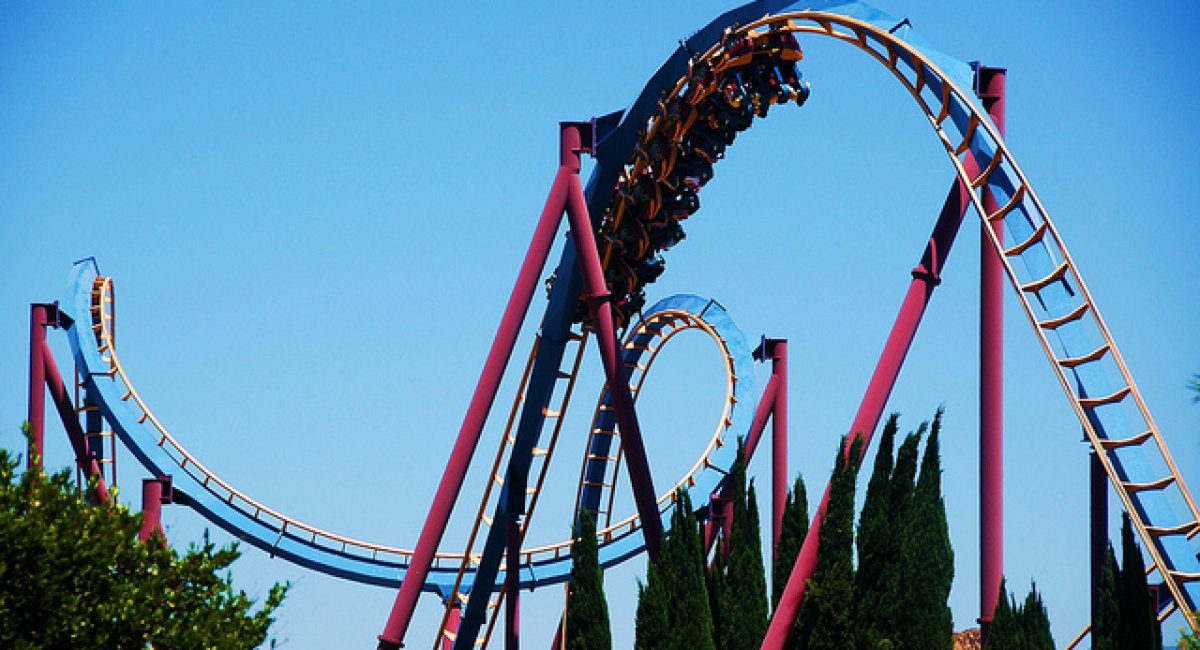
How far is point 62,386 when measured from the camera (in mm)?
24219

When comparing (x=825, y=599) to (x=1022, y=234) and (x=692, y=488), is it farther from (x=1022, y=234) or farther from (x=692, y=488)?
(x=692, y=488)

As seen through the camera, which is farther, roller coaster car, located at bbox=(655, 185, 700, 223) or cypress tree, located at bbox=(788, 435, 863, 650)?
roller coaster car, located at bbox=(655, 185, 700, 223)

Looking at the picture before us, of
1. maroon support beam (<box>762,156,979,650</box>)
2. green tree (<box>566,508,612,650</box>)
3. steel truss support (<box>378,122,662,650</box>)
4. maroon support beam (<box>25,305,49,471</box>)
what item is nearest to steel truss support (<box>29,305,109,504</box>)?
maroon support beam (<box>25,305,49,471</box>)

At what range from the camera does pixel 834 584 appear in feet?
50.8

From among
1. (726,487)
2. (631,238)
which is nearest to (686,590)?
(631,238)

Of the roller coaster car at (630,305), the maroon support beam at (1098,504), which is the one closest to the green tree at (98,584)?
the maroon support beam at (1098,504)

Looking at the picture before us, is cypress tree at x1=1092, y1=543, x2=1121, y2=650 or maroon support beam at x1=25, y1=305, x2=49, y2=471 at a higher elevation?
maroon support beam at x1=25, y1=305, x2=49, y2=471

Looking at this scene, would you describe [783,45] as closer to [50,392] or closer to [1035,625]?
[1035,625]

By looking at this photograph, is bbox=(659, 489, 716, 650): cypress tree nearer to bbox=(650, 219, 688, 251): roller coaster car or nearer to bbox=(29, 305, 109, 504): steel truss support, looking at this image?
bbox=(650, 219, 688, 251): roller coaster car

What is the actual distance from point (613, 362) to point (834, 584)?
4.56m

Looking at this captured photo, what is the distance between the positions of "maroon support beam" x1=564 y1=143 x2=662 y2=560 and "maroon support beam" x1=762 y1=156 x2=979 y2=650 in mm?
2972

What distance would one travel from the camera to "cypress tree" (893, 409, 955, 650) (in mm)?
15242

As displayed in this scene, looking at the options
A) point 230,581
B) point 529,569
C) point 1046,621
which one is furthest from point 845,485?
point 529,569

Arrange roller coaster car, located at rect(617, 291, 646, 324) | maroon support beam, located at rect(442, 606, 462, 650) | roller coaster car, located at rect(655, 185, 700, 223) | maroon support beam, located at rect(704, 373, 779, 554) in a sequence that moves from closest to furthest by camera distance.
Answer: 1. roller coaster car, located at rect(655, 185, 700, 223)
2. roller coaster car, located at rect(617, 291, 646, 324)
3. maroon support beam, located at rect(704, 373, 779, 554)
4. maroon support beam, located at rect(442, 606, 462, 650)
